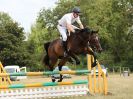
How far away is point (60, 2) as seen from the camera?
79.1m

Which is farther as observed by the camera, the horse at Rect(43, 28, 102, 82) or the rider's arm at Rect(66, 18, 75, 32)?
the rider's arm at Rect(66, 18, 75, 32)

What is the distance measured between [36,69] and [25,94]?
4991cm

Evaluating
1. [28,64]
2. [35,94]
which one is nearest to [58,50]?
[35,94]

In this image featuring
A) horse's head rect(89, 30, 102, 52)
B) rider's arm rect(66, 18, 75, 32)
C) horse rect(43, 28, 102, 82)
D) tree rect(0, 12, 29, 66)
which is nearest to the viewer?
horse's head rect(89, 30, 102, 52)

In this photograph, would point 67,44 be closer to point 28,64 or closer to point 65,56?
point 65,56

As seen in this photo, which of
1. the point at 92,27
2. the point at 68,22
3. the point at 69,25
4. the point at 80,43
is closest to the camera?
the point at 80,43

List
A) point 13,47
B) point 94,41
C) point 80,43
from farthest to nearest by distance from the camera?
1. point 13,47
2. point 80,43
3. point 94,41

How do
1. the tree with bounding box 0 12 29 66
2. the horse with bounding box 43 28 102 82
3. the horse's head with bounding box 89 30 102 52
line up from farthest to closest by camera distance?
the tree with bounding box 0 12 29 66
the horse with bounding box 43 28 102 82
the horse's head with bounding box 89 30 102 52

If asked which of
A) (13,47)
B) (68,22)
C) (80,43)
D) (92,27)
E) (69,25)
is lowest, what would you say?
(80,43)

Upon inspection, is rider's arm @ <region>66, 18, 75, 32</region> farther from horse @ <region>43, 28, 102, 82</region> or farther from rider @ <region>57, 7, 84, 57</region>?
horse @ <region>43, 28, 102, 82</region>

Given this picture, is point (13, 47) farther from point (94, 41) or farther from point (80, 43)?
point (94, 41)

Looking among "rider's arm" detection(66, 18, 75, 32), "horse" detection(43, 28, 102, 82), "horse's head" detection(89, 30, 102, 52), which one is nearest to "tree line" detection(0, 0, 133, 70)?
"horse" detection(43, 28, 102, 82)

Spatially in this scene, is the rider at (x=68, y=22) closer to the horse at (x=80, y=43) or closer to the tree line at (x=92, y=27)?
the horse at (x=80, y=43)

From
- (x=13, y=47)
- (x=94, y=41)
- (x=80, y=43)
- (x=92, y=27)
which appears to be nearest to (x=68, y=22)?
(x=80, y=43)
